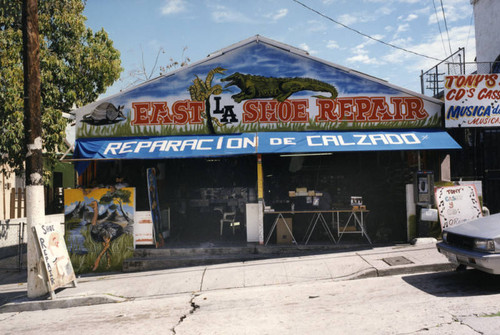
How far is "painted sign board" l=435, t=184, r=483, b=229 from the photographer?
35.7ft

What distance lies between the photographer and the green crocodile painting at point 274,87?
11.9 metres

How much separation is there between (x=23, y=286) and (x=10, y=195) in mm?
10670

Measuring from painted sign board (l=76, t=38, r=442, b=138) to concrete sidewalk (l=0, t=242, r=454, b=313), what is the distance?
12.8ft

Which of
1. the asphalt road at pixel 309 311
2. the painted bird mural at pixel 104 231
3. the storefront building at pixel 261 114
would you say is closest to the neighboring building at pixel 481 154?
the storefront building at pixel 261 114

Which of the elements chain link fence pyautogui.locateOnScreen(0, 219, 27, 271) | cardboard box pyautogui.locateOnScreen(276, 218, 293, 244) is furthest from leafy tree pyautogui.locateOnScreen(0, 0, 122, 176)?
cardboard box pyautogui.locateOnScreen(276, 218, 293, 244)

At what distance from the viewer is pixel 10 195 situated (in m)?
19.0

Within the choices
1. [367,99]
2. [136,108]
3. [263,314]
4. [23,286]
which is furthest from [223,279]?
[367,99]

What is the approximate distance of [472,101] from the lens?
11656mm

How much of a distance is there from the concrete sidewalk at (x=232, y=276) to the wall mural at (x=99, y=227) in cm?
56

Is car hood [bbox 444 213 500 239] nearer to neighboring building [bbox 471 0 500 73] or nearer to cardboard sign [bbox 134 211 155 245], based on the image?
cardboard sign [bbox 134 211 155 245]

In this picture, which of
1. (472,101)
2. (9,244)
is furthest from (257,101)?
(9,244)

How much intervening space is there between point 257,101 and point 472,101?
616cm

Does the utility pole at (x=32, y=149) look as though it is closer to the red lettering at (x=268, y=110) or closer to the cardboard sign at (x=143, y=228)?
the cardboard sign at (x=143, y=228)

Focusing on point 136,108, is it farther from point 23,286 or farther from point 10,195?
point 10,195
